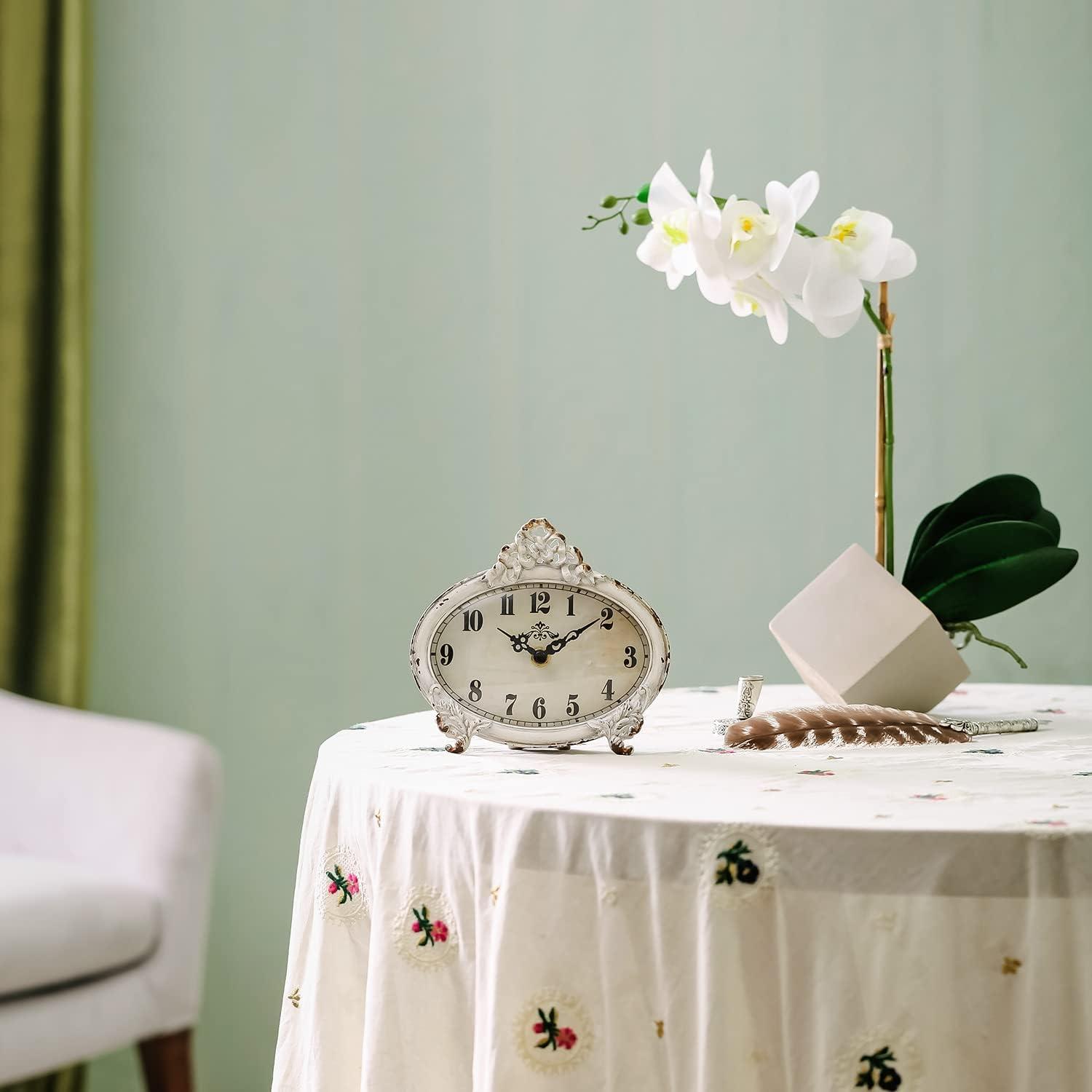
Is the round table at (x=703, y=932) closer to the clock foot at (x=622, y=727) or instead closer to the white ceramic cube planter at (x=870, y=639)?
the clock foot at (x=622, y=727)

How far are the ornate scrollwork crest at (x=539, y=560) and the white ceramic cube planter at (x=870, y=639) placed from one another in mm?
336

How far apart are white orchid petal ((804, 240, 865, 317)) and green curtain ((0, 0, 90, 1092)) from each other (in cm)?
139

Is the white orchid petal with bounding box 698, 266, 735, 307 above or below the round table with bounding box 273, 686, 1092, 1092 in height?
above

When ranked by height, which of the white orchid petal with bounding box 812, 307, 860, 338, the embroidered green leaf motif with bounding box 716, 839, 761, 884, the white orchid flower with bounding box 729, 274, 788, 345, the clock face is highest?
the white orchid flower with bounding box 729, 274, 788, 345

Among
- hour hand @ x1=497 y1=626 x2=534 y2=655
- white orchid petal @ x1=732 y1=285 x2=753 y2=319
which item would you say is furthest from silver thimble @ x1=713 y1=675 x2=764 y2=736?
white orchid petal @ x1=732 y1=285 x2=753 y2=319

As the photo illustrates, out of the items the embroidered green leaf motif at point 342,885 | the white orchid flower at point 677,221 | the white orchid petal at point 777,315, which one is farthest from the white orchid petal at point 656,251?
the embroidered green leaf motif at point 342,885

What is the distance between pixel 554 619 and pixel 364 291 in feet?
4.60

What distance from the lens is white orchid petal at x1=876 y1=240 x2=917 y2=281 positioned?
3.95ft

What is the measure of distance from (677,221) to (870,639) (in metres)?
0.50

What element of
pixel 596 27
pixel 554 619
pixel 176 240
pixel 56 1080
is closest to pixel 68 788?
pixel 56 1080

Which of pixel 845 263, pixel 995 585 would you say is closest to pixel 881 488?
pixel 995 585

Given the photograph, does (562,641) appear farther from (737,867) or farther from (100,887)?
(100,887)

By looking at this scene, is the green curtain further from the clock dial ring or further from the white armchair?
the clock dial ring

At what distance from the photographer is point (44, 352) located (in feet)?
6.61
